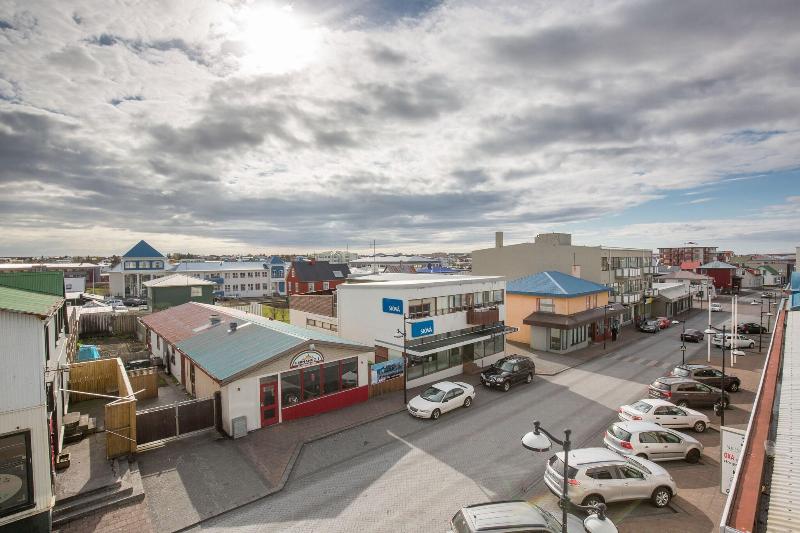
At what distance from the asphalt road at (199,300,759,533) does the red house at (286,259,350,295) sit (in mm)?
50051

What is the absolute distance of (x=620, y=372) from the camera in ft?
99.2

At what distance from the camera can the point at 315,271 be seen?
7306 cm

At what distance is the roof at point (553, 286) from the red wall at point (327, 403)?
817 inches

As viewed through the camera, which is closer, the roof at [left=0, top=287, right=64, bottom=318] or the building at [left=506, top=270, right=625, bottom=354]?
the roof at [left=0, top=287, right=64, bottom=318]

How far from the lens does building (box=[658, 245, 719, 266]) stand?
13224 centimetres

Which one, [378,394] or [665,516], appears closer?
[665,516]

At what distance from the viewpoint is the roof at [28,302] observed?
1187cm

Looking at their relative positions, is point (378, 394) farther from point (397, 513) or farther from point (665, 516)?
point (665, 516)

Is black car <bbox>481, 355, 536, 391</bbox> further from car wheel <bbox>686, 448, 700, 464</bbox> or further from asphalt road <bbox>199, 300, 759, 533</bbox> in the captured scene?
car wheel <bbox>686, 448, 700, 464</bbox>

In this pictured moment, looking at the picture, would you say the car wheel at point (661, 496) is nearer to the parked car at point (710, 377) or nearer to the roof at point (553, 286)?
the parked car at point (710, 377)

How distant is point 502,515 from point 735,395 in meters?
23.8

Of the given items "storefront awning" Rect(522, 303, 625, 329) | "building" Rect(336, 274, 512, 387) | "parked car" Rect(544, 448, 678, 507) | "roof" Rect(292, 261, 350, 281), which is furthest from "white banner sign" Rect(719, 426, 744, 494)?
"roof" Rect(292, 261, 350, 281)

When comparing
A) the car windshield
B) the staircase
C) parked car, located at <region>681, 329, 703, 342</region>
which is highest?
the car windshield

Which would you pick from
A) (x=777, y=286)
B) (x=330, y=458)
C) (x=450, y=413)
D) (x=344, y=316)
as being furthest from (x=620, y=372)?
(x=777, y=286)
